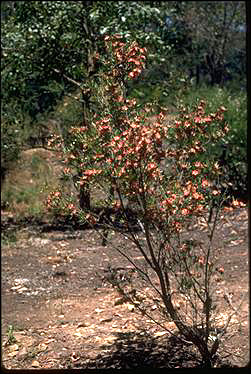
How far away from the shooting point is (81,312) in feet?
15.1

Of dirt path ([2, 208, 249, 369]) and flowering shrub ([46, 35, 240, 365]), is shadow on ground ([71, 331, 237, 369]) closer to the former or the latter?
dirt path ([2, 208, 249, 369])

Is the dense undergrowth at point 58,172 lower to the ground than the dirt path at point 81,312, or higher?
higher

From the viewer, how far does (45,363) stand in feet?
12.3

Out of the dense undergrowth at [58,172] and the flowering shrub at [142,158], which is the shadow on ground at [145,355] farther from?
the dense undergrowth at [58,172]

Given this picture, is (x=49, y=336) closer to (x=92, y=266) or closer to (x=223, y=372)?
(x=223, y=372)

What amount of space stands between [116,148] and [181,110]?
1.83 feet

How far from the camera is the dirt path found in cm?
372

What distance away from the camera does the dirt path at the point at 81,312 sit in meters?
3.72

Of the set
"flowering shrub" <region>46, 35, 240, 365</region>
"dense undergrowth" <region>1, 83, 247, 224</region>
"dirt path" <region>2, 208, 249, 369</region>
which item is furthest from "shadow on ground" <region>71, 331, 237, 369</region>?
"dense undergrowth" <region>1, 83, 247, 224</region>

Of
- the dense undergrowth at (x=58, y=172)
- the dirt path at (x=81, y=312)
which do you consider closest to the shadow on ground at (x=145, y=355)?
the dirt path at (x=81, y=312)

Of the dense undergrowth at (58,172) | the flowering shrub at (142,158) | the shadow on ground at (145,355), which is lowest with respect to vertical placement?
the shadow on ground at (145,355)

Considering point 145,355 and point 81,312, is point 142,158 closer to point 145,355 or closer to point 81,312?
point 145,355

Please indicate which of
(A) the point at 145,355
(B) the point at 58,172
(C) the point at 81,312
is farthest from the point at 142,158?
(B) the point at 58,172

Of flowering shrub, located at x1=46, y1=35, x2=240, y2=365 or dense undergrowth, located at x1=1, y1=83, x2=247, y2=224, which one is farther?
dense undergrowth, located at x1=1, y1=83, x2=247, y2=224
